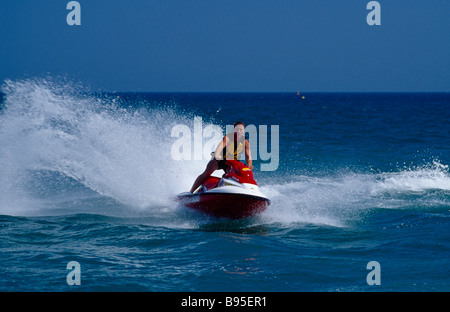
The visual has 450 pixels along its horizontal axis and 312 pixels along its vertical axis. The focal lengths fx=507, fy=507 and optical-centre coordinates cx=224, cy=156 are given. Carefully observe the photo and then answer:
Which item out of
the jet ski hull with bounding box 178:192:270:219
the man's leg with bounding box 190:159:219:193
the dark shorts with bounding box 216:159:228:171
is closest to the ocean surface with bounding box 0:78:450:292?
the jet ski hull with bounding box 178:192:270:219

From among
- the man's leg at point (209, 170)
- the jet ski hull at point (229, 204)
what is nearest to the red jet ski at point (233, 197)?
the jet ski hull at point (229, 204)

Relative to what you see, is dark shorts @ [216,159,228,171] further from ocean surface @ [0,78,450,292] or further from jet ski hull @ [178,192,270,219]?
ocean surface @ [0,78,450,292]

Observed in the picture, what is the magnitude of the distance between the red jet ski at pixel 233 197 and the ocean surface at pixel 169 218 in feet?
0.75

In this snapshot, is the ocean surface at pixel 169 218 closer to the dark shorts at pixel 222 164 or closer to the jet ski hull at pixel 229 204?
the jet ski hull at pixel 229 204

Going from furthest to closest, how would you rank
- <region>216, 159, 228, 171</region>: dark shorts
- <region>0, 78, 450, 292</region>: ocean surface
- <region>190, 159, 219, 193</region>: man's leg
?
<region>190, 159, 219, 193</region>: man's leg, <region>216, 159, 228, 171</region>: dark shorts, <region>0, 78, 450, 292</region>: ocean surface

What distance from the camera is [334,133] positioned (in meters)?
27.0

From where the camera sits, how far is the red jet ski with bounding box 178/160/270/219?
818cm

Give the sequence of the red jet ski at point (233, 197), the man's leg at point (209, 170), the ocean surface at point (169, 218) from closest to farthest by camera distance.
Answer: the ocean surface at point (169, 218) → the red jet ski at point (233, 197) → the man's leg at point (209, 170)

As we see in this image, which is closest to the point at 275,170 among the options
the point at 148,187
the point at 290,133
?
the point at 148,187

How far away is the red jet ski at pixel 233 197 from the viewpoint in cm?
818

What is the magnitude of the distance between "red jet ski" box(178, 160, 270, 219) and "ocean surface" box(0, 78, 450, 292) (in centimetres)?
23

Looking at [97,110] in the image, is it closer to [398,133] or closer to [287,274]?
[287,274]

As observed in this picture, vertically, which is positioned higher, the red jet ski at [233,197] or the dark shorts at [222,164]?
the dark shorts at [222,164]

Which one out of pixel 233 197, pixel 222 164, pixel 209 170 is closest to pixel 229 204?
pixel 233 197
